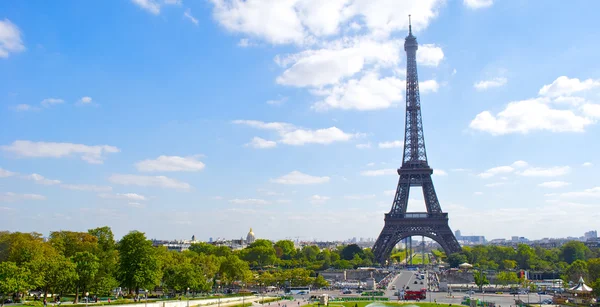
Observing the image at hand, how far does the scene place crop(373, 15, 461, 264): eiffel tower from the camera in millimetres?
117812

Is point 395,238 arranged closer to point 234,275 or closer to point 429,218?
point 429,218

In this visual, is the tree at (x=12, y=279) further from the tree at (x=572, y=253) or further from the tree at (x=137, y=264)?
the tree at (x=572, y=253)

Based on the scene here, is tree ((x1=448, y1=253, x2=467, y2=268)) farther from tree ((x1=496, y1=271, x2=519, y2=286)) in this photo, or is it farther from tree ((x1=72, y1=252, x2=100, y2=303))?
tree ((x1=72, y1=252, x2=100, y2=303))

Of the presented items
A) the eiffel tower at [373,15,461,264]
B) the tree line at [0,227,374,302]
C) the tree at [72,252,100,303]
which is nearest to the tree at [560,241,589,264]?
the eiffel tower at [373,15,461,264]

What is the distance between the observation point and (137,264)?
197 feet

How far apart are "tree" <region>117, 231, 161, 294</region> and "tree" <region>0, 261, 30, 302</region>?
35.6 ft

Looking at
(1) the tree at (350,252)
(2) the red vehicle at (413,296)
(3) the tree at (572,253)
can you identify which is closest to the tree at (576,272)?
(2) the red vehicle at (413,296)

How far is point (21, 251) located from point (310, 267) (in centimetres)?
6999

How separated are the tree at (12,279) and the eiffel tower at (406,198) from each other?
82395 mm

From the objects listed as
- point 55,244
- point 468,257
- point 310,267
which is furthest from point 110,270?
point 468,257

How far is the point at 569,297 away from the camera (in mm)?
64750

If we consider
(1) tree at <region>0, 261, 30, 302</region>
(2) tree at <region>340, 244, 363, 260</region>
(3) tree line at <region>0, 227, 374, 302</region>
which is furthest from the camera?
(2) tree at <region>340, 244, 363, 260</region>

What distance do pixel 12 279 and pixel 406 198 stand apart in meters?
87.8

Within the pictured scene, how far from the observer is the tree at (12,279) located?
48.1 meters
